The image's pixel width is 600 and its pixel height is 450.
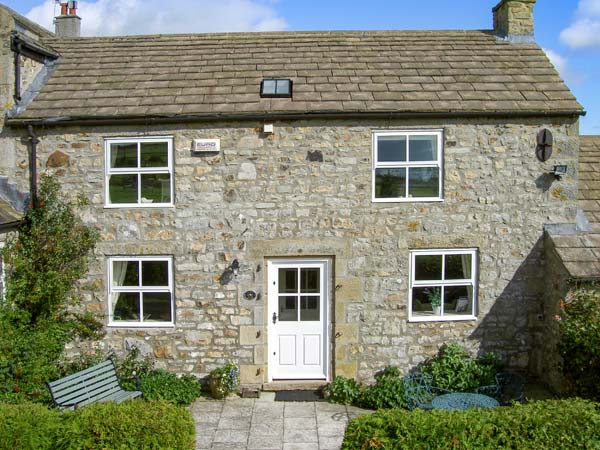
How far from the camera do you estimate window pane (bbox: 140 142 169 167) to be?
1037 centimetres

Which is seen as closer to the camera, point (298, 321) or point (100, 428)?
point (100, 428)

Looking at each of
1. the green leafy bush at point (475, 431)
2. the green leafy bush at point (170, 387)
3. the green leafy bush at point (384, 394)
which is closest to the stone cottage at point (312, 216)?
the green leafy bush at point (170, 387)

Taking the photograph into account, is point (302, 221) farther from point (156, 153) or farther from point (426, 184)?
point (156, 153)

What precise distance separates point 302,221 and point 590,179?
5.74 meters

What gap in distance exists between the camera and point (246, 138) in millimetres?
10242

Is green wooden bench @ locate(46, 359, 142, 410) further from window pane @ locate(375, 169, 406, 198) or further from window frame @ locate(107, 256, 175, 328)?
window pane @ locate(375, 169, 406, 198)

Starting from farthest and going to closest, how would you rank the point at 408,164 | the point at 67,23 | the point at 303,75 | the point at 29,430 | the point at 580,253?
the point at 67,23 → the point at 303,75 → the point at 408,164 → the point at 580,253 → the point at 29,430

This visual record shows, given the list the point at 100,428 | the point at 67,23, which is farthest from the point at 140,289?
the point at 67,23

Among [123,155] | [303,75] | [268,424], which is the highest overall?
[303,75]

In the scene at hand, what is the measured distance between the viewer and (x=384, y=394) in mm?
9680

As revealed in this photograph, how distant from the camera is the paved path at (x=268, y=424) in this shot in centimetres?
832

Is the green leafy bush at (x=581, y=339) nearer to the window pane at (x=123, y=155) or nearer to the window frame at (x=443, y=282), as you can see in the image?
the window frame at (x=443, y=282)

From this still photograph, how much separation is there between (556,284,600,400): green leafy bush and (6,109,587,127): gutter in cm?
324

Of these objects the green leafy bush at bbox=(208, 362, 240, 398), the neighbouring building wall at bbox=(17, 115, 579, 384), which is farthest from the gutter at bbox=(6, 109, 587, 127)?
the green leafy bush at bbox=(208, 362, 240, 398)
